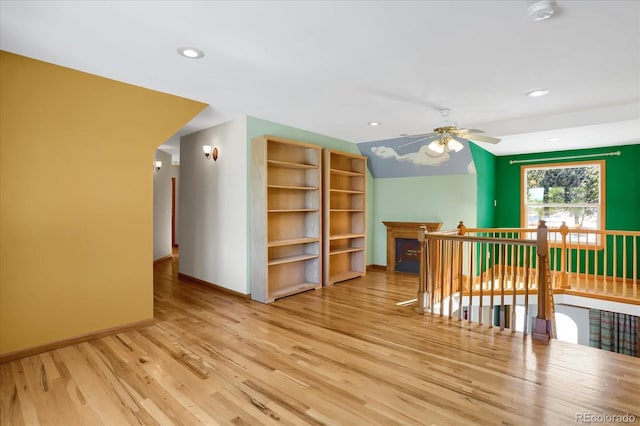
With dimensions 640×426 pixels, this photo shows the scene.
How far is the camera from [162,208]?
7.41 metres

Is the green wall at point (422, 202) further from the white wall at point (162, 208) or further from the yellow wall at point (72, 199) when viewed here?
the white wall at point (162, 208)

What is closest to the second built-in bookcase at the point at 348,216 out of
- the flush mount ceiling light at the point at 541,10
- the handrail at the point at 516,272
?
the handrail at the point at 516,272

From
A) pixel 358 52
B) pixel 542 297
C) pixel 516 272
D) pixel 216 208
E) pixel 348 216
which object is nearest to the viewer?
pixel 358 52

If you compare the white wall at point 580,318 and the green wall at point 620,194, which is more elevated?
the green wall at point 620,194

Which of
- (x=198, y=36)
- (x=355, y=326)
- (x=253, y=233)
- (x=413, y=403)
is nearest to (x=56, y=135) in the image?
(x=198, y=36)

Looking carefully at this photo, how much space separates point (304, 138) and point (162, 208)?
3.97m

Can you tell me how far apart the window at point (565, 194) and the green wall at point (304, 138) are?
10.5 ft

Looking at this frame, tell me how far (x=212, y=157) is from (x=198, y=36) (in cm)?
273

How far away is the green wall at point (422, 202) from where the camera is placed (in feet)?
20.0

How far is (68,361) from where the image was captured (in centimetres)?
279

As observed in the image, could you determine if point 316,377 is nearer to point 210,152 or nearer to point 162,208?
point 210,152

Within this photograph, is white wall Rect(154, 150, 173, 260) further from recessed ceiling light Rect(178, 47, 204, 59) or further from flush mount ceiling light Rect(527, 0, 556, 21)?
flush mount ceiling light Rect(527, 0, 556, 21)

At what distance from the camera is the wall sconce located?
16.3 feet

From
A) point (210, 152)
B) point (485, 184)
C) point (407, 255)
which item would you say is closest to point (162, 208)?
point (210, 152)
